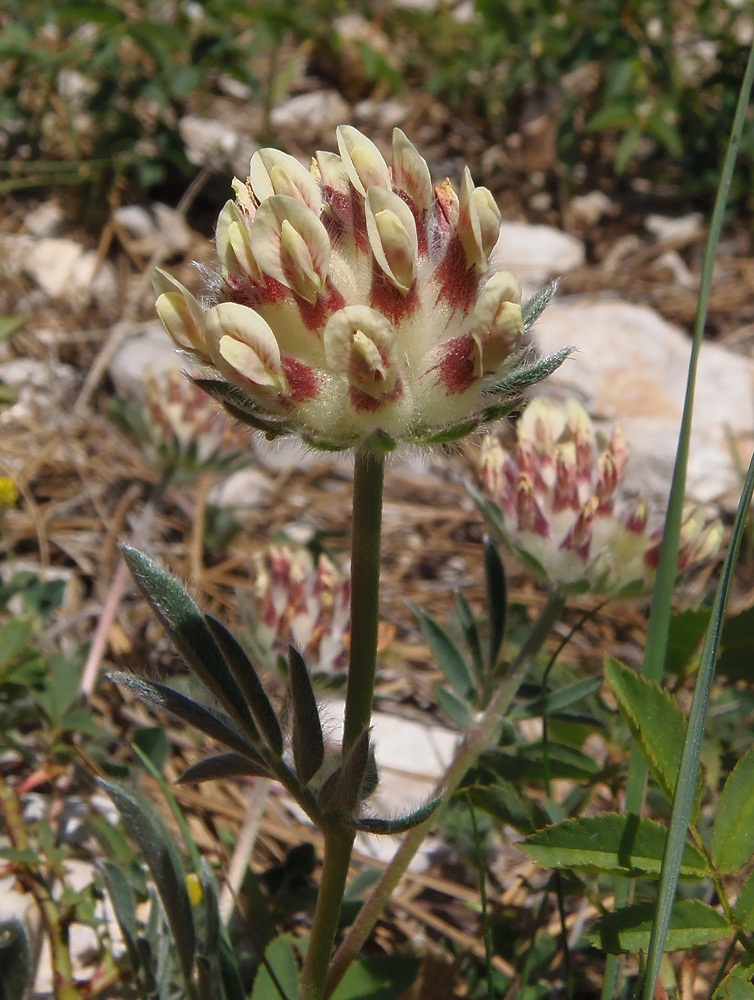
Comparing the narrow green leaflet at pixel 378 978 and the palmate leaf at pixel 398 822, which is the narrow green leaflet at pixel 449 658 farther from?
the palmate leaf at pixel 398 822

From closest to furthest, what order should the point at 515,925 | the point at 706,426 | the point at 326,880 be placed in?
the point at 326,880 < the point at 515,925 < the point at 706,426

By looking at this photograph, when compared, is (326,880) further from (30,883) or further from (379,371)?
(30,883)

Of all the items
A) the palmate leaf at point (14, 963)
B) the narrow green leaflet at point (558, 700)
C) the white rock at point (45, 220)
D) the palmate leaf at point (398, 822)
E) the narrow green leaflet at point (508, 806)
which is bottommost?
the palmate leaf at point (14, 963)

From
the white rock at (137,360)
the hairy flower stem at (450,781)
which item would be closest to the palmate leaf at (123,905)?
the hairy flower stem at (450,781)

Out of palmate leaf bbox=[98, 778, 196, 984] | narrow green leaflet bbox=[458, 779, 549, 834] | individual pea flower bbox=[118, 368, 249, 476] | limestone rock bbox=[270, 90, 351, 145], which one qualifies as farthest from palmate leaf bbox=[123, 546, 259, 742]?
limestone rock bbox=[270, 90, 351, 145]

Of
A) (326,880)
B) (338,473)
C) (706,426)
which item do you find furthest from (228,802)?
(706,426)

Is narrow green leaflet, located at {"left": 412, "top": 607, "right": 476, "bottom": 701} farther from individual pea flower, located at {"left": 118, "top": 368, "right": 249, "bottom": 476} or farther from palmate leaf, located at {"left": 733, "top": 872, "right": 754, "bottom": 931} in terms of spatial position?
individual pea flower, located at {"left": 118, "top": 368, "right": 249, "bottom": 476}
